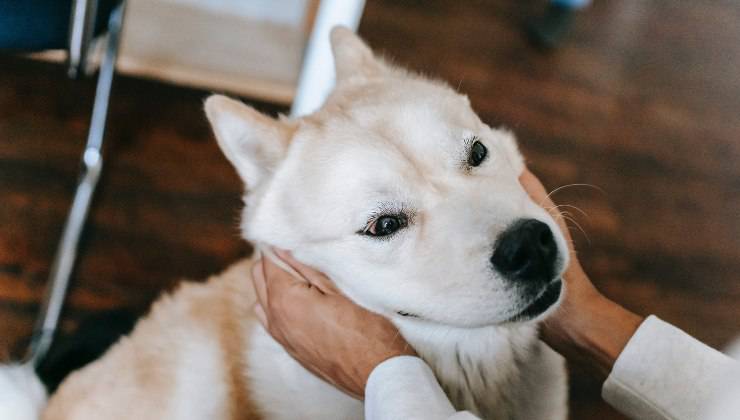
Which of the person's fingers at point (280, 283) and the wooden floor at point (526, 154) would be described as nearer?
the person's fingers at point (280, 283)

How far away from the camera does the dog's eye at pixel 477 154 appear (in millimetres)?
1278

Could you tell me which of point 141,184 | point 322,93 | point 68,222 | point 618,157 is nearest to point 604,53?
point 618,157

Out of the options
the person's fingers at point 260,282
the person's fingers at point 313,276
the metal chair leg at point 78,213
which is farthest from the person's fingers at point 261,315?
the metal chair leg at point 78,213

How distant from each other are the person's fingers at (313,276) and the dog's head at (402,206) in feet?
0.08

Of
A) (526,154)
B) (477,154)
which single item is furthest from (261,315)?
(526,154)

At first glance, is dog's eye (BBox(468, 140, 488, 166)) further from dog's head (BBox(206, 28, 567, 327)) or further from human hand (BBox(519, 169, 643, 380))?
human hand (BBox(519, 169, 643, 380))

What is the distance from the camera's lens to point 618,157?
118 inches

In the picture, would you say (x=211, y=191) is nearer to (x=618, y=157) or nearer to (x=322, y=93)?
(x=322, y=93)

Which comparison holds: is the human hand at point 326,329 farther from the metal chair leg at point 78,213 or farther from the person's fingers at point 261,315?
the metal chair leg at point 78,213

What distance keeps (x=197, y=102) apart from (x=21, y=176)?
73cm

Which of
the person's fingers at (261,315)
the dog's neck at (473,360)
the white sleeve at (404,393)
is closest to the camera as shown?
the white sleeve at (404,393)

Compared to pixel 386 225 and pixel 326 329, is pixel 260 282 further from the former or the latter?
pixel 386 225

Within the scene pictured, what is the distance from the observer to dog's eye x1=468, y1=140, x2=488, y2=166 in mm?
1278

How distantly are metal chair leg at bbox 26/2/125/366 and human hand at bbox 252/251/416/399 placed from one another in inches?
33.5
